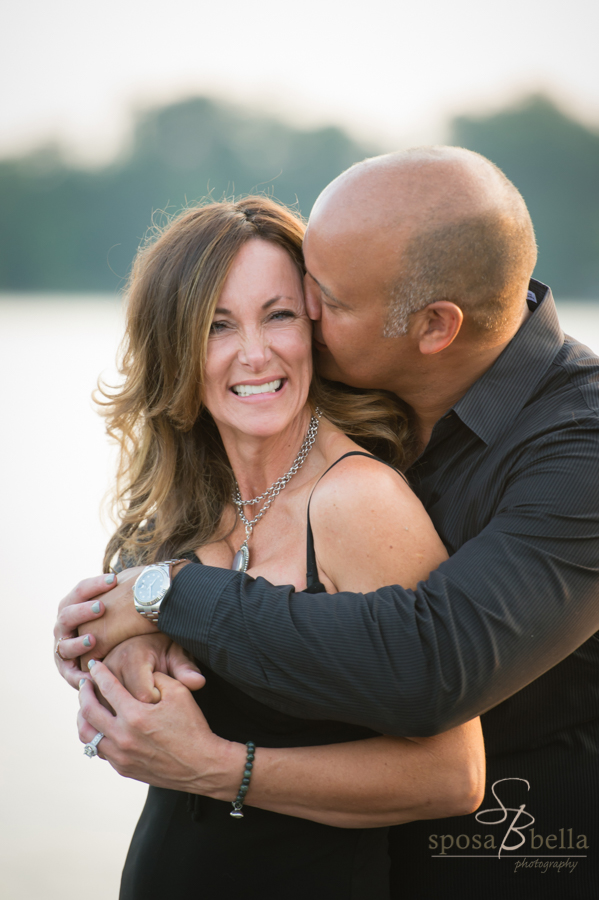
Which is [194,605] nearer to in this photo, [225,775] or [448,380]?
[225,775]

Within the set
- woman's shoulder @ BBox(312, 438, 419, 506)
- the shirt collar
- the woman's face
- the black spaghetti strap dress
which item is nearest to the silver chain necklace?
the woman's face

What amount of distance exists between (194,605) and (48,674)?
3408mm

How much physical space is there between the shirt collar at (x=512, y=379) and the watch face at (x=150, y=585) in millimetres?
801

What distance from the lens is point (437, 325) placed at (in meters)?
1.85

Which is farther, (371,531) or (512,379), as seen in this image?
(512,379)

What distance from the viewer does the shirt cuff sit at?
1.60 meters

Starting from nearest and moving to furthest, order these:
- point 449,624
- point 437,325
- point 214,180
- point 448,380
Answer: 1. point 449,624
2. point 437,325
3. point 448,380
4. point 214,180

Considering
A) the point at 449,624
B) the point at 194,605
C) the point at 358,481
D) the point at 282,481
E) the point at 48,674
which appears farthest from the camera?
the point at 48,674

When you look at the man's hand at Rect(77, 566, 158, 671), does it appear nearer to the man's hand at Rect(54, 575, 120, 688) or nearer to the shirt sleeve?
the man's hand at Rect(54, 575, 120, 688)

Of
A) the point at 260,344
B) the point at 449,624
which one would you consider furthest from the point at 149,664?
the point at 260,344

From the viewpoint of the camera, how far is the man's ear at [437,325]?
1803 millimetres

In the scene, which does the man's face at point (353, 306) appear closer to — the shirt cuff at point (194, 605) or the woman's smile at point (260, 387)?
the woman's smile at point (260, 387)

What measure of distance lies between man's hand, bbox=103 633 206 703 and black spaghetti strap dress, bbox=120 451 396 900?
103 mm

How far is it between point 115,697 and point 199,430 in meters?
0.94
